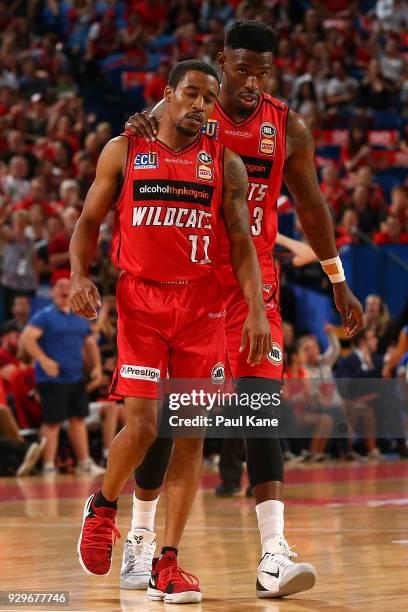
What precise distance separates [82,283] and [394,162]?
15.5 metres

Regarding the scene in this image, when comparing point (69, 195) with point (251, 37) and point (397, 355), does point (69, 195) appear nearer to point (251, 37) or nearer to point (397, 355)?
point (397, 355)

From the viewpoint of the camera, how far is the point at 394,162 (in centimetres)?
2084

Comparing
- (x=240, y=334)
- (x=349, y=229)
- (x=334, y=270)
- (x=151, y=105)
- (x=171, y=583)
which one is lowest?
(x=171, y=583)

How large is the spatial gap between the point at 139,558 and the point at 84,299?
1.32 metres

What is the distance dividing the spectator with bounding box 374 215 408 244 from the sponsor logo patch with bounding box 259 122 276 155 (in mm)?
10852

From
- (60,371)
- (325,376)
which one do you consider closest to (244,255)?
(60,371)

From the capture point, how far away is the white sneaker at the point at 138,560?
20.2 ft

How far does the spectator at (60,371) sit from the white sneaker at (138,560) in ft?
25.7

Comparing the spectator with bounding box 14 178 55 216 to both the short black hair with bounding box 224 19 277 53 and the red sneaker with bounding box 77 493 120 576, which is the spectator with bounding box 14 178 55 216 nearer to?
the short black hair with bounding box 224 19 277 53

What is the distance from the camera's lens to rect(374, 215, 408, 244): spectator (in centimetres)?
1714

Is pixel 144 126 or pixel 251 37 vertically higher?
pixel 251 37

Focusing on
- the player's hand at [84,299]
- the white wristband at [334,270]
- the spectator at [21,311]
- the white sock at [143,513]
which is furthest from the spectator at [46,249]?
the player's hand at [84,299]

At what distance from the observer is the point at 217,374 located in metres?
6.00

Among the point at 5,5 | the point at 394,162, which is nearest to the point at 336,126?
the point at 394,162
